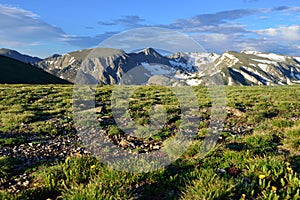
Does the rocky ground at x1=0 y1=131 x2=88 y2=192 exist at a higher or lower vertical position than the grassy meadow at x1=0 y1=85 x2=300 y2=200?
lower

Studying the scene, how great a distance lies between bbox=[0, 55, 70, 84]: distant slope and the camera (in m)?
102

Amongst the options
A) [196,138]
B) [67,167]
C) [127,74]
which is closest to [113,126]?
[127,74]

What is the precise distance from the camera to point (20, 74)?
362 ft

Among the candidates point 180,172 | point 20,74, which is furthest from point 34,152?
point 20,74

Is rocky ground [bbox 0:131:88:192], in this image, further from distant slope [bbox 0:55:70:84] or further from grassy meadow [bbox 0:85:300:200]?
distant slope [bbox 0:55:70:84]

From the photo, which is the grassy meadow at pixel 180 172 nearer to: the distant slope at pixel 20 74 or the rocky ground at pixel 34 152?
the rocky ground at pixel 34 152

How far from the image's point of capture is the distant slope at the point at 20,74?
10185 cm

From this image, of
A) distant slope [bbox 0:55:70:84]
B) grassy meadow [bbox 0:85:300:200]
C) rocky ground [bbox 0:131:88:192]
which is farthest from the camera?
distant slope [bbox 0:55:70:84]

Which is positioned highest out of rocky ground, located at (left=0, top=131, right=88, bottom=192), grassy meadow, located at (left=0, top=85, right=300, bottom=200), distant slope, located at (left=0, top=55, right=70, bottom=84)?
distant slope, located at (left=0, top=55, right=70, bottom=84)

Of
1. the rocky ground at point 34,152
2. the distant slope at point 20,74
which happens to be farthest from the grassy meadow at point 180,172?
the distant slope at point 20,74

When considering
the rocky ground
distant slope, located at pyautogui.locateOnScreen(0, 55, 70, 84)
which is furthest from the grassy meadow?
distant slope, located at pyautogui.locateOnScreen(0, 55, 70, 84)

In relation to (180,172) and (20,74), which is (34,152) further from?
(20,74)

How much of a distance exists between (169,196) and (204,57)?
8.09 metres

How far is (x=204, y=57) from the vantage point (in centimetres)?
1412
